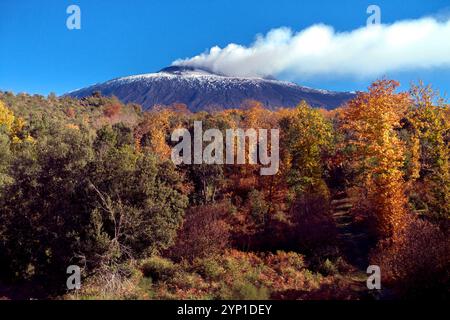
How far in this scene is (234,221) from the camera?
33312mm

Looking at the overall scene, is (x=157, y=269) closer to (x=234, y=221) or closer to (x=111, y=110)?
(x=234, y=221)

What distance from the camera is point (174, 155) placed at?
130 ft

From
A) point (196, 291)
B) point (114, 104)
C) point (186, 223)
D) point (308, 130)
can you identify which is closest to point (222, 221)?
point (186, 223)

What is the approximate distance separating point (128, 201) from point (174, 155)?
19432 mm

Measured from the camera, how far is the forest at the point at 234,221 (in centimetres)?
1891

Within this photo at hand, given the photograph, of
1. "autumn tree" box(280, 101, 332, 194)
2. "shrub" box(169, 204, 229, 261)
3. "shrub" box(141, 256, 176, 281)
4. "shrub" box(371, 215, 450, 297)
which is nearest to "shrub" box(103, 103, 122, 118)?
"autumn tree" box(280, 101, 332, 194)

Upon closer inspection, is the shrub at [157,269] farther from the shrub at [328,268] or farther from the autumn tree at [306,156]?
the autumn tree at [306,156]

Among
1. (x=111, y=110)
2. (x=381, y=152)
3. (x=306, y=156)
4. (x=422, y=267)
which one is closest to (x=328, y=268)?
(x=381, y=152)

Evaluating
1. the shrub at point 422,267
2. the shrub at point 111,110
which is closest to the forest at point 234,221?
the shrub at point 422,267

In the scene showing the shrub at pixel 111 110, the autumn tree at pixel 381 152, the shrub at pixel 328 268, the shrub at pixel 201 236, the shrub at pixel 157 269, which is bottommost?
the shrub at pixel 328 268

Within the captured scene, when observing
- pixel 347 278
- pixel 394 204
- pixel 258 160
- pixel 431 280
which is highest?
pixel 258 160

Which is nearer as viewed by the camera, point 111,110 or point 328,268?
point 328,268

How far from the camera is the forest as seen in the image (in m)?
18.9

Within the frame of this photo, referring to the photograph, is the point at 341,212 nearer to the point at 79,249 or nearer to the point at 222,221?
the point at 222,221
